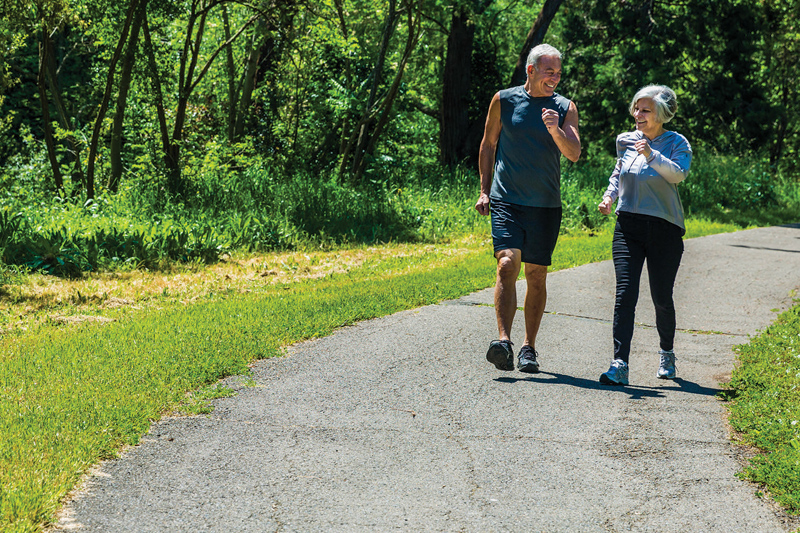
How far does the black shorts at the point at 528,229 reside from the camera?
568 cm

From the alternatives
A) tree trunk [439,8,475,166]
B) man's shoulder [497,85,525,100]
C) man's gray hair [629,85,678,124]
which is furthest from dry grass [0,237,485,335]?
tree trunk [439,8,475,166]

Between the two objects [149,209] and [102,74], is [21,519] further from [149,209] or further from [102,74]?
[102,74]

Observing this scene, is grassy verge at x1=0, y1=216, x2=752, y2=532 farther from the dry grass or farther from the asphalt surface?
the asphalt surface

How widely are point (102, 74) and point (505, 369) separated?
16.9m

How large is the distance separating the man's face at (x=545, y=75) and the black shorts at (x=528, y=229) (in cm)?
78

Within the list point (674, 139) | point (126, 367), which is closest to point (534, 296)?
point (674, 139)

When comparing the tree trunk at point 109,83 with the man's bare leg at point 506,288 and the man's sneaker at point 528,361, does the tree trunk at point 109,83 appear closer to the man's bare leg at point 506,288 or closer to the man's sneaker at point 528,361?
the man's bare leg at point 506,288

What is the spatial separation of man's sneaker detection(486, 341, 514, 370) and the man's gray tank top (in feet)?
3.12

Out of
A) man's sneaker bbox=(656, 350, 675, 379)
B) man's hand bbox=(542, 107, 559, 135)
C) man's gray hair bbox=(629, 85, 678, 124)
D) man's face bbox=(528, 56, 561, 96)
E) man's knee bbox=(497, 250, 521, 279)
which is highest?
man's face bbox=(528, 56, 561, 96)

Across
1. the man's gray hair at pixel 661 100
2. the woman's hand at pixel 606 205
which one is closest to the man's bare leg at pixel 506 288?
the woman's hand at pixel 606 205

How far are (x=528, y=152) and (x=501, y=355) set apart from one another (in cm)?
135

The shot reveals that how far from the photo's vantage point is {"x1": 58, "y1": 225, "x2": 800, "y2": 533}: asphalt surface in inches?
139

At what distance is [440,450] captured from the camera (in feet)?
14.2

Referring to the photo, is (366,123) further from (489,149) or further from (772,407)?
(772,407)
